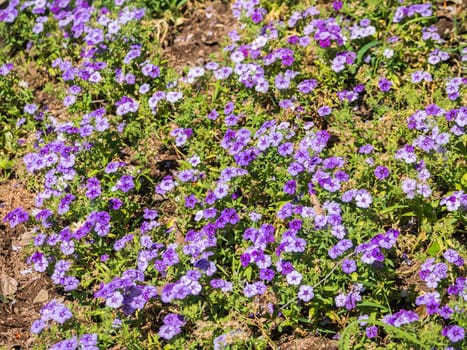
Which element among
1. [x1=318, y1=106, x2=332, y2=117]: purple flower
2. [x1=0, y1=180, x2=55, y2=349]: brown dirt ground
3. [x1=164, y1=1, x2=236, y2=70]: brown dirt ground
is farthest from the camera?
[x1=164, y1=1, x2=236, y2=70]: brown dirt ground

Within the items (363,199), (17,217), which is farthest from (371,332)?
(17,217)

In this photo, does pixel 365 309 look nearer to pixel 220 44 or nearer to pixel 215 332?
pixel 215 332

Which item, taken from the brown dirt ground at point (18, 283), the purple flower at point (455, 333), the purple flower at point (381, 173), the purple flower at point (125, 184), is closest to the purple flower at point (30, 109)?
the brown dirt ground at point (18, 283)

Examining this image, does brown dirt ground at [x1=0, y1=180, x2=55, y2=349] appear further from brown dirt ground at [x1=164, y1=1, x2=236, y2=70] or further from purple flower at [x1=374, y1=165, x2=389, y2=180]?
purple flower at [x1=374, y1=165, x2=389, y2=180]

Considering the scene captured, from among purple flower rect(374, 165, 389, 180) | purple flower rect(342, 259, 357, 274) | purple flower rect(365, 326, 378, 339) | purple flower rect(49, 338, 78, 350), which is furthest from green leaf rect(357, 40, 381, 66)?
purple flower rect(49, 338, 78, 350)

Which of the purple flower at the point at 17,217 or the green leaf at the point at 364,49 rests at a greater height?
the purple flower at the point at 17,217

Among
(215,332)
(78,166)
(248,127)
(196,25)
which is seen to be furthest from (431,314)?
(196,25)

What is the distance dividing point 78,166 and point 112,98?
2.63ft

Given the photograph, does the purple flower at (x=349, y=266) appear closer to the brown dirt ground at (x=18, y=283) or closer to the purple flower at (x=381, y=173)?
the purple flower at (x=381, y=173)

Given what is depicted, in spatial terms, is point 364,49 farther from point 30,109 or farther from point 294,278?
point 30,109

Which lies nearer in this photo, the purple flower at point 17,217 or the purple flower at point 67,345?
the purple flower at point 67,345

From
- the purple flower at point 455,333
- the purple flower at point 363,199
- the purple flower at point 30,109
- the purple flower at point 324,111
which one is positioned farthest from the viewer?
the purple flower at point 30,109

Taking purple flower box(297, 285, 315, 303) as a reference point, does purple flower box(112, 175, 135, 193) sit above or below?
above

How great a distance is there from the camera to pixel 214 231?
4.41 meters
